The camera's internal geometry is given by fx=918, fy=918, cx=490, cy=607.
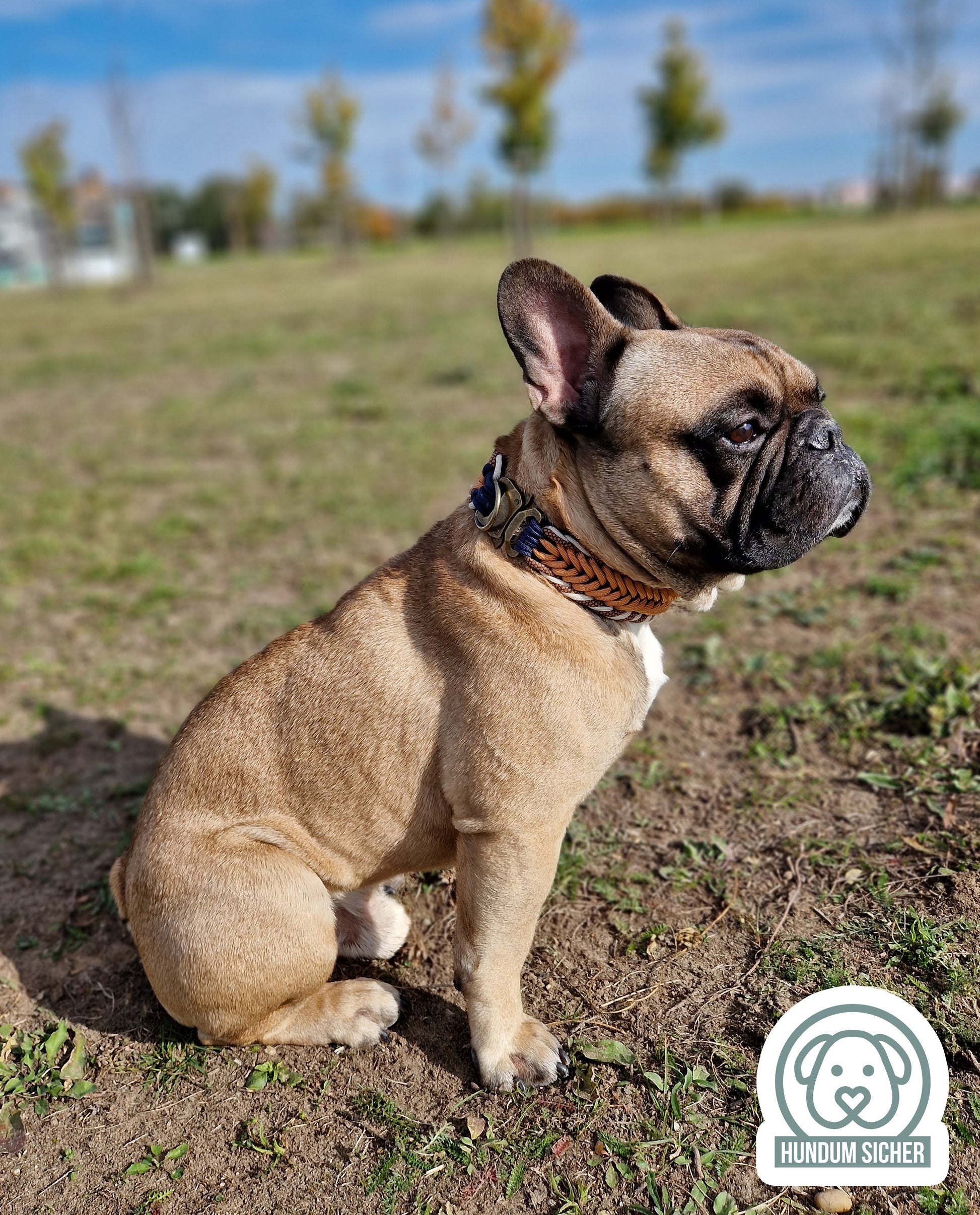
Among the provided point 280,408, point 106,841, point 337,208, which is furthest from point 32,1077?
point 337,208

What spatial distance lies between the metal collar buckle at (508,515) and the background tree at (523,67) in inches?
1152

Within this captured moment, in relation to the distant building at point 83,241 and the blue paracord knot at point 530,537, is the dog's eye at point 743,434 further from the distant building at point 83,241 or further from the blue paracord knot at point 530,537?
the distant building at point 83,241

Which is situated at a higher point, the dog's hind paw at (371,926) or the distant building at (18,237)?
the distant building at (18,237)

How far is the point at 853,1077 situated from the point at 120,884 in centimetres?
229

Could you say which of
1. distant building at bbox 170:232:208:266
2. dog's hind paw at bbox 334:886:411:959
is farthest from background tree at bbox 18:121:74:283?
dog's hind paw at bbox 334:886:411:959

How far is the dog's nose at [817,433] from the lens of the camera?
2.65 metres

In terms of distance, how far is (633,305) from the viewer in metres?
3.05

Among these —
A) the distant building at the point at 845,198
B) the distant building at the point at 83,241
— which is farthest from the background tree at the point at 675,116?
the distant building at the point at 83,241

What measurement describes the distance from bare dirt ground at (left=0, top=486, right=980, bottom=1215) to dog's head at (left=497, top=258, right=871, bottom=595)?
4.14 feet

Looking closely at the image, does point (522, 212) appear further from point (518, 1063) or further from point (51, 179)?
point (518, 1063)

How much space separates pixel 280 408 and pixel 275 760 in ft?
31.3

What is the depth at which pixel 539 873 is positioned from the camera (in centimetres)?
263

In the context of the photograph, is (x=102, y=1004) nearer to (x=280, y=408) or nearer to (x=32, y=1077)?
(x=32, y=1077)

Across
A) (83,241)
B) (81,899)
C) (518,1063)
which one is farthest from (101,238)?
(518,1063)
